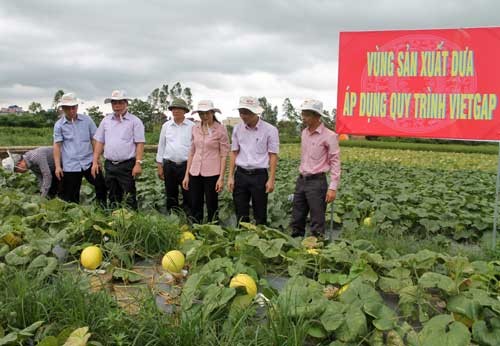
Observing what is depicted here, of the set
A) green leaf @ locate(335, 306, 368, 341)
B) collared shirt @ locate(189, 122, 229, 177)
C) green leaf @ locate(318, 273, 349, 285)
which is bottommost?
green leaf @ locate(335, 306, 368, 341)

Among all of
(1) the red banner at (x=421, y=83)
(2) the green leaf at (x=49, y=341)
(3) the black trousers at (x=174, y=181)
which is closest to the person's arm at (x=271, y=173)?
(1) the red banner at (x=421, y=83)

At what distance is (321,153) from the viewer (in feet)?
14.6

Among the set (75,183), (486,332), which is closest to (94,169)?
(75,183)

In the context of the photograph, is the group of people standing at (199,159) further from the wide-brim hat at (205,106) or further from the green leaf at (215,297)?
the green leaf at (215,297)

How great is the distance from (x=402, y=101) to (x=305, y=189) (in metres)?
1.27

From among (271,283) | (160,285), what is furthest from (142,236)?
(271,283)

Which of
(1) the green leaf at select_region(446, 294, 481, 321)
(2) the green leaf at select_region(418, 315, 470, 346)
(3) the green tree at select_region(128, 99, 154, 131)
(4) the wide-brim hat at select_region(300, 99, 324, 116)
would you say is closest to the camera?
(2) the green leaf at select_region(418, 315, 470, 346)

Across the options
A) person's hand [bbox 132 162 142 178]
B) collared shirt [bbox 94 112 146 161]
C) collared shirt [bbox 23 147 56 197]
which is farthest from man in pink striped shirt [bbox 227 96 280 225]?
collared shirt [bbox 23 147 56 197]

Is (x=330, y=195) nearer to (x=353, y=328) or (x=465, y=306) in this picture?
(x=465, y=306)

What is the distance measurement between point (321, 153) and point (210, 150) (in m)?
1.14

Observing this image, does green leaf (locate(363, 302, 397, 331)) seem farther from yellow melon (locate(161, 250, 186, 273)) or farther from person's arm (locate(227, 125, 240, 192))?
person's arm (locate(227, 125, 240, 192))

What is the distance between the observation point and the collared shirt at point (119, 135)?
17.3 ft

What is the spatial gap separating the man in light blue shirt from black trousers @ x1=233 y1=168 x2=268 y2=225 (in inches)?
69.8

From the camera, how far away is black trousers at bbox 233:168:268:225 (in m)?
4.70
